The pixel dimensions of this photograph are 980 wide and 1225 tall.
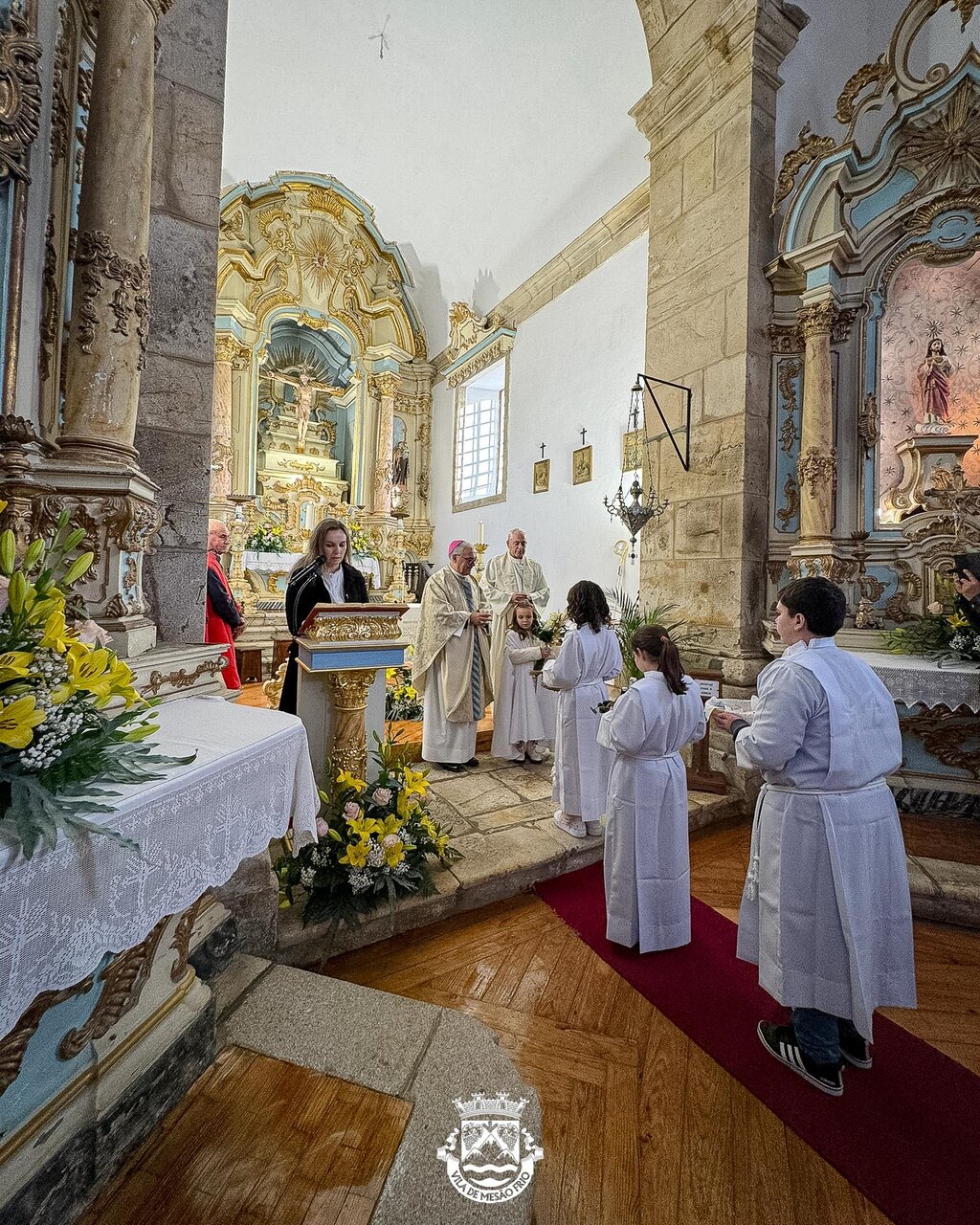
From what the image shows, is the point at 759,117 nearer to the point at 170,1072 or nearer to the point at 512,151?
the point at 512,151

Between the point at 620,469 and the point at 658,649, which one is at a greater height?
the point at 620,469

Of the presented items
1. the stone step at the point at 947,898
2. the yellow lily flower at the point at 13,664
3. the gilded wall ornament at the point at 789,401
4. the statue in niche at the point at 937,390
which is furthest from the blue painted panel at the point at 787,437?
the yellow lily flower at the point at 13,664

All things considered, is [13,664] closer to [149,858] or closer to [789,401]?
[149,858]

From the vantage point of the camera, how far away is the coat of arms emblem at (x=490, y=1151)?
1436 mm

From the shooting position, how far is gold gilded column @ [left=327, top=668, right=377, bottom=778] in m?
3.12

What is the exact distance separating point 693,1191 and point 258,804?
1.63 m

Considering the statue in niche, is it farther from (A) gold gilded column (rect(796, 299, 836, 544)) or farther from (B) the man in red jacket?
(B) the man in red jacket

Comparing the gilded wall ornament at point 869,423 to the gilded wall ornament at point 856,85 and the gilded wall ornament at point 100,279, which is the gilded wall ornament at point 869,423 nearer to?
the gilded wall ornament at point 856,85

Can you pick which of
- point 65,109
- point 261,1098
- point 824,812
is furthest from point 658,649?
point 65,109

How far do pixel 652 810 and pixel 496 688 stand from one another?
99.8 inches

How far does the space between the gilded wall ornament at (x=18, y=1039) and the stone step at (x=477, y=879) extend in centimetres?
135

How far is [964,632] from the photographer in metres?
3.91

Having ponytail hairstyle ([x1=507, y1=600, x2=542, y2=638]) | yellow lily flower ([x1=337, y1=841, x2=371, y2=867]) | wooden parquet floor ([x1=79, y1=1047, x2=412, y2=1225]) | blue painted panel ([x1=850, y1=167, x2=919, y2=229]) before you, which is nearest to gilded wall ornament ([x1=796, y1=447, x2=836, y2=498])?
blue painted panel ([x1=850, y1=167, x2=919, y2=229])

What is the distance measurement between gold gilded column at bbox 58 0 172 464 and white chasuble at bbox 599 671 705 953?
2365 millimetres
